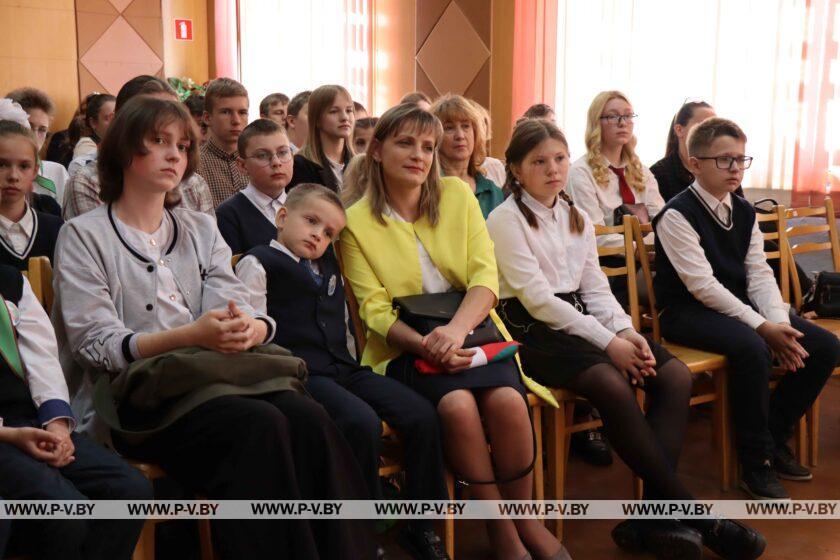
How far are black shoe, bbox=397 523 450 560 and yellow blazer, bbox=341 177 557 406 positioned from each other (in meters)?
0.45

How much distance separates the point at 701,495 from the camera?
2.77 meters

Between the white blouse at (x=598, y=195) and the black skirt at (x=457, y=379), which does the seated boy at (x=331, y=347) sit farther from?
the white blouse at (x=598, y=195)

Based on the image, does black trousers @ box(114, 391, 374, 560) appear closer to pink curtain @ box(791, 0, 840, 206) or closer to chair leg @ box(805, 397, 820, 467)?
chair leg @ box(805, 397, 820, 467)

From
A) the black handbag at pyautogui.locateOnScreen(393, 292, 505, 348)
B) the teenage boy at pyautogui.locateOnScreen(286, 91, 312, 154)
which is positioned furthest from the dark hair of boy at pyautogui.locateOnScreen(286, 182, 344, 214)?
the teenage boy at pyautogui.locateOnScreen(286, 91, 312, 154)

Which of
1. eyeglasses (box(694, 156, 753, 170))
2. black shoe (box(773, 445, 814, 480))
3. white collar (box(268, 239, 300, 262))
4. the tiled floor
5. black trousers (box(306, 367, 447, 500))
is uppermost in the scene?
eyeglasses (box(694, 156, 753, 170))

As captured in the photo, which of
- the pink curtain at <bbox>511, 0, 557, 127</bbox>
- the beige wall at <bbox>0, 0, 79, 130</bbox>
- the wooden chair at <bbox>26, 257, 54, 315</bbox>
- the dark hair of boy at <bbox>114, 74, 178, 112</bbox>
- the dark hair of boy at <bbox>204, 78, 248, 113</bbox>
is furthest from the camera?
the beige wall at <bbox>0, 0, 79, 130</bbox>

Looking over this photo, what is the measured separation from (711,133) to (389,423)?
1.64 meters

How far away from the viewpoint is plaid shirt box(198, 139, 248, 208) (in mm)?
3354

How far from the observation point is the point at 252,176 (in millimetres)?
2770

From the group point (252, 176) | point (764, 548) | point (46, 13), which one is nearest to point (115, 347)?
point (252, 176)

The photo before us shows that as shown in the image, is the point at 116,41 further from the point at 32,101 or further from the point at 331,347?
the point at 331,347

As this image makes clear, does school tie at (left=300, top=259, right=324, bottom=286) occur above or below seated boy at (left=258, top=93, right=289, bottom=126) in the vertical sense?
below

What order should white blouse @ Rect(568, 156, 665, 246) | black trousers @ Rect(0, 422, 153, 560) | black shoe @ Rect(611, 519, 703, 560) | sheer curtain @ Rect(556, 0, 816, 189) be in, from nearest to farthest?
black trousers @ Rect(0, 422, 153, 560) → black shoe @ Rect(611, 519, 703, 560) → white blouse @ Rect(568, 156, 665, 246) → sheer curtain @ Rect(556, 0, 816, 189)

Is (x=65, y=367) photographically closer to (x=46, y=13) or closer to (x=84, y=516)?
(x=84, y=516)
